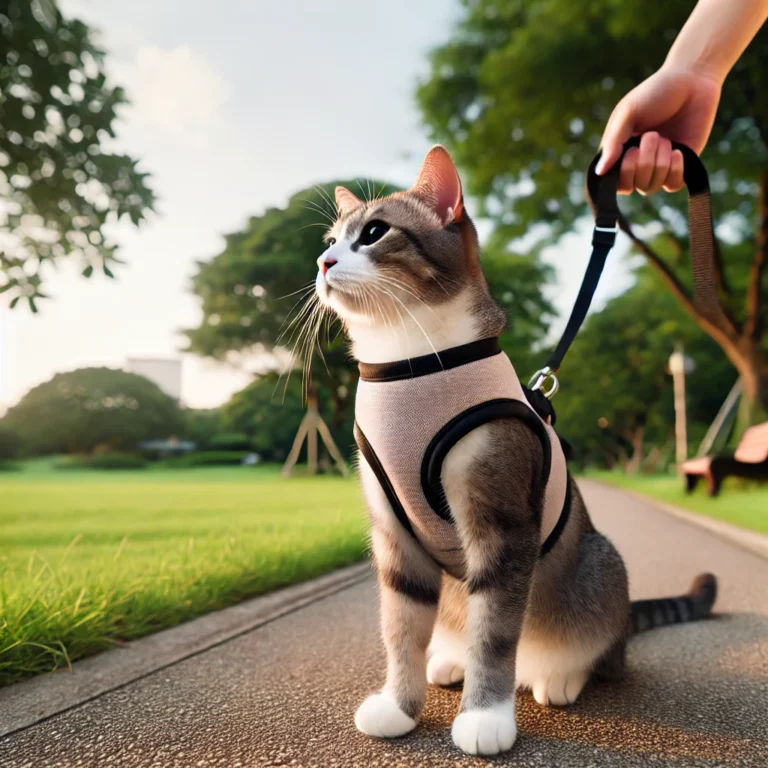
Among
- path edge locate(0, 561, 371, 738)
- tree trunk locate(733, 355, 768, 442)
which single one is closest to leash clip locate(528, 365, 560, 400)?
path edge locate(0, 561, 371, 738)

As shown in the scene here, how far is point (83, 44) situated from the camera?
4504 millimetres

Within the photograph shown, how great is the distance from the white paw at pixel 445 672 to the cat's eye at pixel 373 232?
133cm

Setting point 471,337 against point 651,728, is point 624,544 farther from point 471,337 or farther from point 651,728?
point 471,337

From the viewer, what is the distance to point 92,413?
28.2 metres

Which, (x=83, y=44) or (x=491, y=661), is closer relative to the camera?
(x=491, y=661)

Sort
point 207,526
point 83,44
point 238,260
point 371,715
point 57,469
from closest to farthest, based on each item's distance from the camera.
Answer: point 371,715 < point 83,44 < point 207,526 < point 238,260 < point 57,469

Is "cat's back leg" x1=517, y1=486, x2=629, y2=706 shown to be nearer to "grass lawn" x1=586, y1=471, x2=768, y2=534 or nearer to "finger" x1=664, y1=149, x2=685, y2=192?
"finger" x1=664, y1=149, x2=685, y2=192

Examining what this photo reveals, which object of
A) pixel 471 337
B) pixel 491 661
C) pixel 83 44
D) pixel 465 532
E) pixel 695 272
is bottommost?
pixel 491 661

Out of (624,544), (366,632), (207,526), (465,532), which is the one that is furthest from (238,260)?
(465,532)

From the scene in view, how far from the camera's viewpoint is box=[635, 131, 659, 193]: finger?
1.83 m

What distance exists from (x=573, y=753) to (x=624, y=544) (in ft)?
15.1

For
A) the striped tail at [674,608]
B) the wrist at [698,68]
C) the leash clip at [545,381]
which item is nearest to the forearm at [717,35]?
the wrist at [698,68]

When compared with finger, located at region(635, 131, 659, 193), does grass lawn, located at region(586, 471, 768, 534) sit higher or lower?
lower

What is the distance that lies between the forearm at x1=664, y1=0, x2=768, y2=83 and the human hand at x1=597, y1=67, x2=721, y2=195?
46 millimetres
